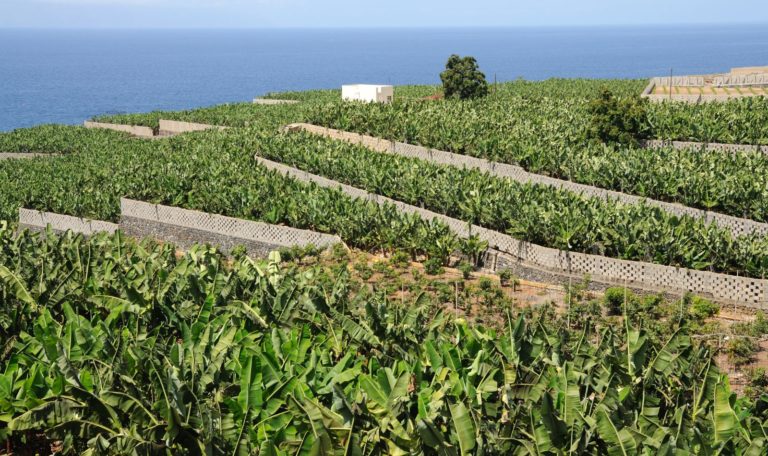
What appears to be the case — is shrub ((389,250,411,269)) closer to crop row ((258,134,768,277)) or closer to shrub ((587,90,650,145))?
crop row ((258,134,768,277))

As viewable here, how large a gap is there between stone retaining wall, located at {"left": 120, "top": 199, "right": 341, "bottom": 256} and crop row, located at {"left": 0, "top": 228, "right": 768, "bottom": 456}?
1179cm

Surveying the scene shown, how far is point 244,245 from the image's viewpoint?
31.5 meters

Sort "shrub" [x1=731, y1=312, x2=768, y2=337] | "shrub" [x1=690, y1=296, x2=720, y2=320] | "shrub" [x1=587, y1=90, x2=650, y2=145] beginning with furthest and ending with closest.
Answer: "shrub" [x1=587, y1=90, x2=650, y2=145]
"shrub" [x1=690, y1=296, x2=720, y2=320]
"shrub" [x1=731, y1=312, x2=768, y2=337]

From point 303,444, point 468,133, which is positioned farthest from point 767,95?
point 303,444

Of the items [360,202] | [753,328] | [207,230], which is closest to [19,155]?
[207,230]

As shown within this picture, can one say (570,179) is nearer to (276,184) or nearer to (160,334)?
(276,184)

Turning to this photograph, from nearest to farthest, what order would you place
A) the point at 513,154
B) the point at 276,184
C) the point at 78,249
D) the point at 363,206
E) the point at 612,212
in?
the point at 78,249, the point at 612,212, the point at 363,206, the point at 276,184, the point at 513,154

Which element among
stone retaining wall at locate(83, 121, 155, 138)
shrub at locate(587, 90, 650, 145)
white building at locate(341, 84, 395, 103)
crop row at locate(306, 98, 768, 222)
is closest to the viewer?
crop row at locate(306, 98, 768, 222)

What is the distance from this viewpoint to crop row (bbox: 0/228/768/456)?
1271 cm

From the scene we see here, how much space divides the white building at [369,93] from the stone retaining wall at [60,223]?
2676 cm

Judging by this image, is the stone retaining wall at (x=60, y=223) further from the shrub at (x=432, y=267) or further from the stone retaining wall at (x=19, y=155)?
the stone retaining wall at (x=19, y=155)

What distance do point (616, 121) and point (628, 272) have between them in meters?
17.0

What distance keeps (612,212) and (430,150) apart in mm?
16040

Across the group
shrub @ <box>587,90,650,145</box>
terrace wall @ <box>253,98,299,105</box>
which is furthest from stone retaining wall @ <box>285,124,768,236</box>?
terrace wall @ <box>253,98,299,105</box>
